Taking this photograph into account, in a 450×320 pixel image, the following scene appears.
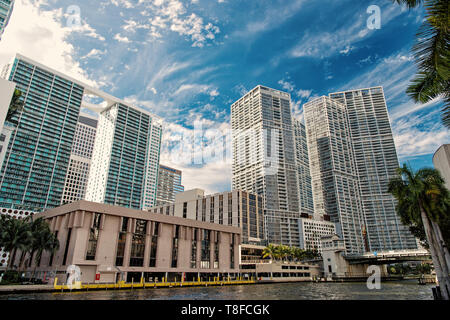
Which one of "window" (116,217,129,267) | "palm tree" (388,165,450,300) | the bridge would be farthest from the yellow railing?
the bridge

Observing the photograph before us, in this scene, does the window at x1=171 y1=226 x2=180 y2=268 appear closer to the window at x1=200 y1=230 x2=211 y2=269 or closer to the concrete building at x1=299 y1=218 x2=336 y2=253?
the window at x1=200 y1=230 x2=211 y2=269

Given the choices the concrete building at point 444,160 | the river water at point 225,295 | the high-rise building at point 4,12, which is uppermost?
the high-rise building at point 4,12

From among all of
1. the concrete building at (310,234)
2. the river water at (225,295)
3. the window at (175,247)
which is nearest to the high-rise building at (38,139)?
the window at (175,247)

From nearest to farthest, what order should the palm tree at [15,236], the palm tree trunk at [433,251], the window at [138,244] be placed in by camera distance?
the palm tree trunk at [433,251] → the palm tree at [15,236] → the window at [138,244]

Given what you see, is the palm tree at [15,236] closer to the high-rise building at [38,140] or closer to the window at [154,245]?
the window at [154,245]

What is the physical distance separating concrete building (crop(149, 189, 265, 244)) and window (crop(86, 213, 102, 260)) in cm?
9347

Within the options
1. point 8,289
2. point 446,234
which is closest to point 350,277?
point 446,234

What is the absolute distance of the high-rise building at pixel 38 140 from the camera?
154m

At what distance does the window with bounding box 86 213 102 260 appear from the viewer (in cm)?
6562

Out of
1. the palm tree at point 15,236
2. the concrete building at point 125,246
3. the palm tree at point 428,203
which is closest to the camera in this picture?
the palm tree at point 428,203

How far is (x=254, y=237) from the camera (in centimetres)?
16188

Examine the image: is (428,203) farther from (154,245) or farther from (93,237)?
(154,245)

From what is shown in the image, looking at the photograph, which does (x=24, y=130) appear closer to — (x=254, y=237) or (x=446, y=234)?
(x=254, y=237)
